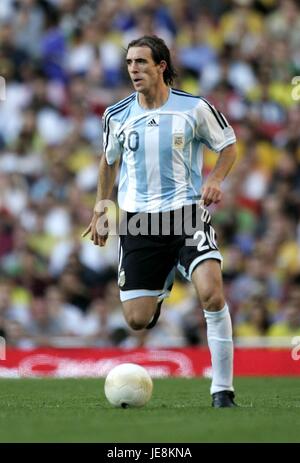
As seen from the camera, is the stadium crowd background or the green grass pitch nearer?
the green grass pitch

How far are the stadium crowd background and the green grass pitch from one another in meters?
3.70

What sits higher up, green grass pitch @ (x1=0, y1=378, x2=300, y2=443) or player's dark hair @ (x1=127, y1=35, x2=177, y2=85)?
player's dark hair @ (x1=127, y1=35, x2=177, y2=85)

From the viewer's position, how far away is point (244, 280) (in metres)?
15.0

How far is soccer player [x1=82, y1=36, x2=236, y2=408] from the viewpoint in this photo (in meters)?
8.57

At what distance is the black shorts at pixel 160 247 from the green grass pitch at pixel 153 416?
0.85 m

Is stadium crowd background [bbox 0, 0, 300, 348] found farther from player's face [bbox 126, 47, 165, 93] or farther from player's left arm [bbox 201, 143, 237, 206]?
player's face [bbox 126, 47, 165, 93]

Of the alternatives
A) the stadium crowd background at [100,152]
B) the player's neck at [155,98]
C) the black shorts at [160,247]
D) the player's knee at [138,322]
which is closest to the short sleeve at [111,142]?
the player's neck at [155,98]

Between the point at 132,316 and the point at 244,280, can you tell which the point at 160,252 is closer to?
the point at 132,316

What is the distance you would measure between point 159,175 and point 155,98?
0.56 m

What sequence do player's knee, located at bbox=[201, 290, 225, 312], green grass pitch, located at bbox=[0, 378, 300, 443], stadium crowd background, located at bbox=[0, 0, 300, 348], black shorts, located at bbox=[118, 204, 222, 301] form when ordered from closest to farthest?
green grass pitch, located at bbox=[0, 378, 300, 443] < player's knee, located at bbox=[201, 290, 225, 312] < black shorts, located at bbox=[118, 204, 222, 301] < stadium crowd background, located at bbox=[0, 0, 300, 348]

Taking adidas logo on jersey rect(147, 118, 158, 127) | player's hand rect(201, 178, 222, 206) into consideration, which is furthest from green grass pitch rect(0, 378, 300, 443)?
adidas logo on jersey rect(147, 118, 158, 127)

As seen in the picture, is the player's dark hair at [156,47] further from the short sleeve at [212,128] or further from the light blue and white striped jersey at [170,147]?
the short sleeve at [212,128]
